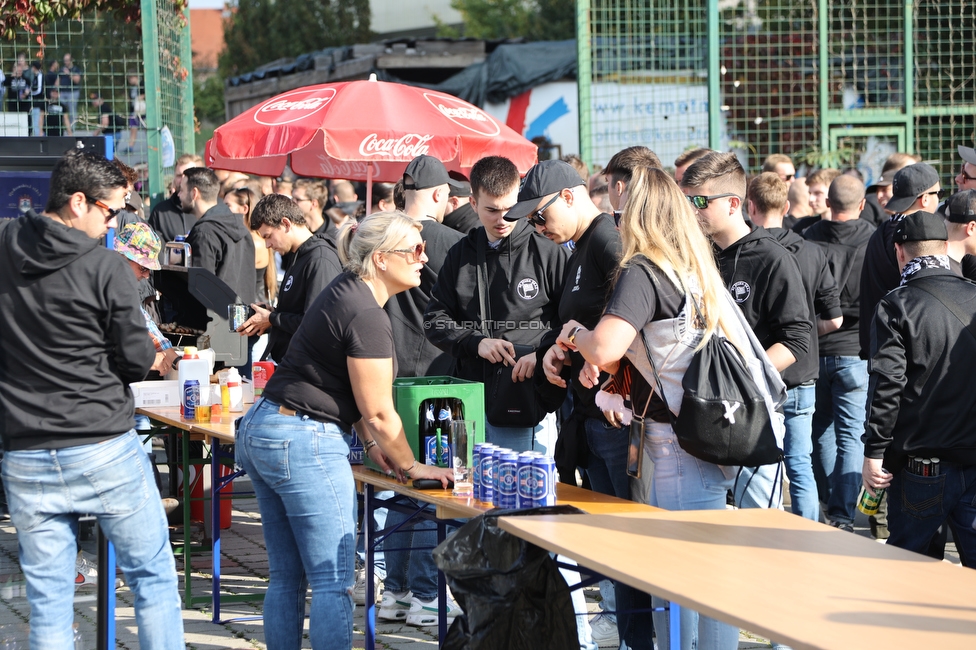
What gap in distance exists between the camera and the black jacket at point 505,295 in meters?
4.96

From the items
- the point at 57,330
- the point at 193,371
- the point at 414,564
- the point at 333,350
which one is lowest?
the point at 414,564

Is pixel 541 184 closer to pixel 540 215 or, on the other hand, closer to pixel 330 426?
pixel 540 215

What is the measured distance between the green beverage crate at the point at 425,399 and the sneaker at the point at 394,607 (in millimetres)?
1611

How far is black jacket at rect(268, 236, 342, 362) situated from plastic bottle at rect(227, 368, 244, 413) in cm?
32

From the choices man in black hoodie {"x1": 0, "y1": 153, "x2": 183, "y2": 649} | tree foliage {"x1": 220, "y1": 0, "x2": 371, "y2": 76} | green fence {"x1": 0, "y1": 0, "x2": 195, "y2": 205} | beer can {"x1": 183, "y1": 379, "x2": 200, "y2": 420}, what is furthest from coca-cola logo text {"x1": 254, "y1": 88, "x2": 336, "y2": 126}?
tree foliage {"x1": 220, "y1": 0, "x2": 371, "y2": 76}

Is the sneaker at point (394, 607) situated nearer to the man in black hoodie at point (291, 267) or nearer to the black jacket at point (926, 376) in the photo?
the man in black hoodie at point (291, 267)

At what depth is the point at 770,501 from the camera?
14.0ft

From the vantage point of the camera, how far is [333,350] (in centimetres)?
382

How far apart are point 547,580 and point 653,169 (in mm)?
1422

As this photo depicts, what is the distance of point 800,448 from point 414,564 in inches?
81.1

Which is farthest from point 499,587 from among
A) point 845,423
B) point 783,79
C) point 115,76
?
point 783,79

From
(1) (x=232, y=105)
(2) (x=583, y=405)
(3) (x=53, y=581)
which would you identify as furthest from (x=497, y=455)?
(1) (x=232, y=105)

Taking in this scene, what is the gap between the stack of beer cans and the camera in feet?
11.9

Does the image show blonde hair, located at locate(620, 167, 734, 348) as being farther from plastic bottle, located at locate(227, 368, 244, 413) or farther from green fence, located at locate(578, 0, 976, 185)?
green fence, located at locate(578, 0, 976, 185)
